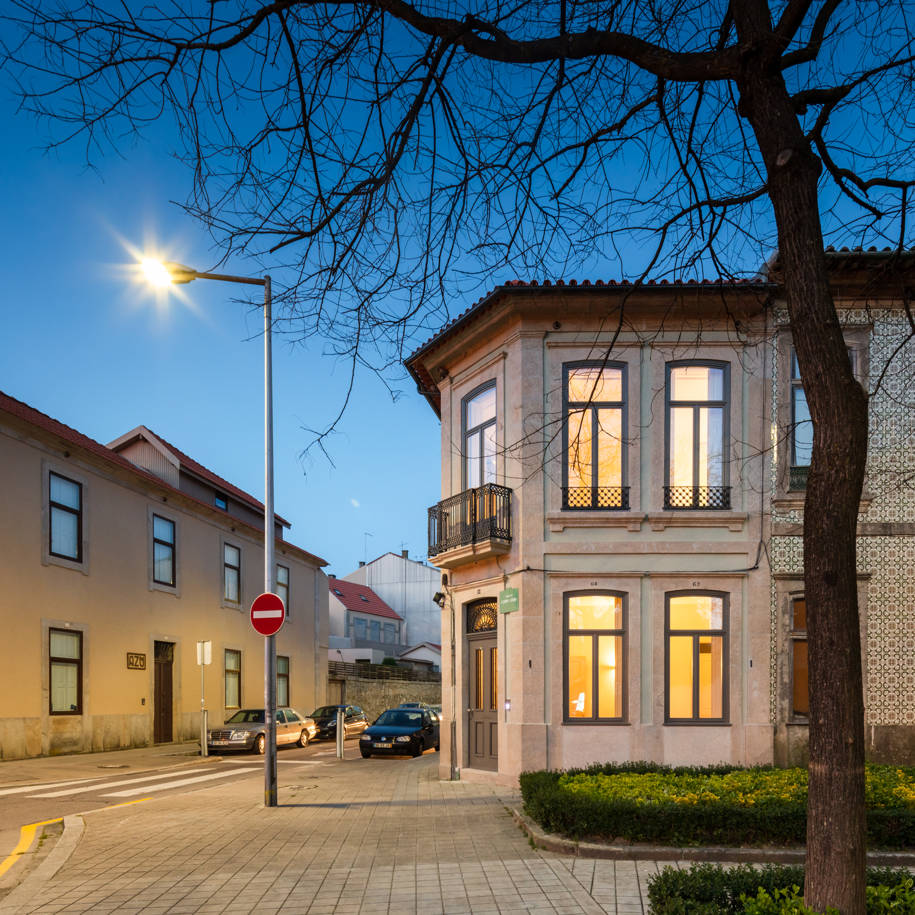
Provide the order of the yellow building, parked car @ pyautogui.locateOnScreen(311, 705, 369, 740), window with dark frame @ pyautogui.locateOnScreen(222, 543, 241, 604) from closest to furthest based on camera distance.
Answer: the yellow building → parked car @ pyautogui.locateOnScreen(311, 705, 369, 740) → window with dark frame @ pyautogui.locateOnScreen(222, 543, 241, 604)

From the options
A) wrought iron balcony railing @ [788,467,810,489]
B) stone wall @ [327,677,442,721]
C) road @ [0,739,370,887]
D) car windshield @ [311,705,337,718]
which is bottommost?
stone wall @ [327,677,442,721]

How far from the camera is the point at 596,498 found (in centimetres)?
1608

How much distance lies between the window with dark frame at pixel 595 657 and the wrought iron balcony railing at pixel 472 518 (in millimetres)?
1786

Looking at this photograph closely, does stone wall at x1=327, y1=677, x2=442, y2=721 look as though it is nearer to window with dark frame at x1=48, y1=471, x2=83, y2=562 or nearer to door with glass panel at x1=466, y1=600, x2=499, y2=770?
window with dark frame at x1=48, y1=471, x2=83, y2=562

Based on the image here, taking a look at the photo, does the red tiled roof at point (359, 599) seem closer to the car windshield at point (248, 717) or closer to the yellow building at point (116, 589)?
the yellow building at point (116, 589)

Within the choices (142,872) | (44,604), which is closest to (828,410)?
(142,872)

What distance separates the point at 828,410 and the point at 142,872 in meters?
7.53

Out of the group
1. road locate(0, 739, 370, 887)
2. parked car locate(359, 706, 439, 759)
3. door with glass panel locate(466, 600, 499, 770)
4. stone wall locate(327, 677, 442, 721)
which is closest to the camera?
road locate(0, 739, 370, 887)

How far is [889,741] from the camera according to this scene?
15.2 meters

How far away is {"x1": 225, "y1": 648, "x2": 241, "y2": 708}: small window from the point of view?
113 ft

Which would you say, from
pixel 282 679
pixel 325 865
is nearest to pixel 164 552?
pixel 282 679

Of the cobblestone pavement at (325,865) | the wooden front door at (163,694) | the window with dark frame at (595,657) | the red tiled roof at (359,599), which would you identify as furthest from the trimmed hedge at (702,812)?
the red tiled roof at (359,599)

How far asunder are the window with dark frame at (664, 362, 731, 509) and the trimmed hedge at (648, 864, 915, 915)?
1040cm

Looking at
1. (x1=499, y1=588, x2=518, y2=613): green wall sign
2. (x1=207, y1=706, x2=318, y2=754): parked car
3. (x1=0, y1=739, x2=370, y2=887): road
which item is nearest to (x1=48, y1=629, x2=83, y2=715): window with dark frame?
(x1=0, y1=739, x2=370, y2=887): road
